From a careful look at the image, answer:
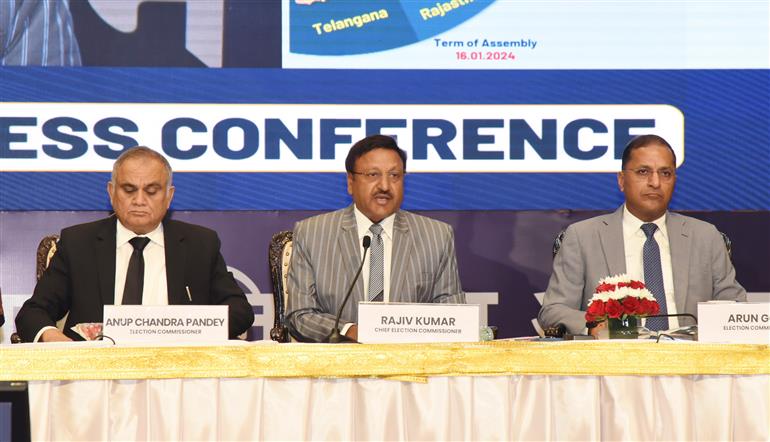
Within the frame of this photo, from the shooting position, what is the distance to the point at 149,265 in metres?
3.97

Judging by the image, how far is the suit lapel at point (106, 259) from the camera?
151 inches

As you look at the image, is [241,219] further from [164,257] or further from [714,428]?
[714,428]

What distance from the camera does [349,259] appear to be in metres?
4.01

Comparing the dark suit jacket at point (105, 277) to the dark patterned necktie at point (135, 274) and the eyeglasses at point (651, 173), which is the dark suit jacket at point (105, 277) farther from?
the eyeglasses at point (651, 173)

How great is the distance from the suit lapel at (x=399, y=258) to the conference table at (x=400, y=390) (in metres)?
1.31

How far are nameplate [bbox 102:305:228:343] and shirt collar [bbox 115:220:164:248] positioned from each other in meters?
1.15

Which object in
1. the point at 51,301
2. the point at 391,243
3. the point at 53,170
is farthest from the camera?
the point at 53,170

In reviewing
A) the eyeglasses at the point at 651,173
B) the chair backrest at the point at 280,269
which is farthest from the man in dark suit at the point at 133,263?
the eyeglasses at the point at 651,173

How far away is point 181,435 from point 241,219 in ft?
7.94

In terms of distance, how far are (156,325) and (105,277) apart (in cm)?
111

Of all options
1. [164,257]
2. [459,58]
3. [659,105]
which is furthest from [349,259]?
[659,105]

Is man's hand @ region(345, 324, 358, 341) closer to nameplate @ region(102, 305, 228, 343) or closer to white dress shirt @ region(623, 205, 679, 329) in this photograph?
nameplate @ region(102, 305, 228, 343)

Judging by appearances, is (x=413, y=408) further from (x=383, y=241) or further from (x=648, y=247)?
(x=648, y=247)

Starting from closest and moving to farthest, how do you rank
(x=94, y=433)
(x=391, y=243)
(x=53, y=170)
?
(x=94, y=433) < (x=391, y=243) < (x=53, y=170)
